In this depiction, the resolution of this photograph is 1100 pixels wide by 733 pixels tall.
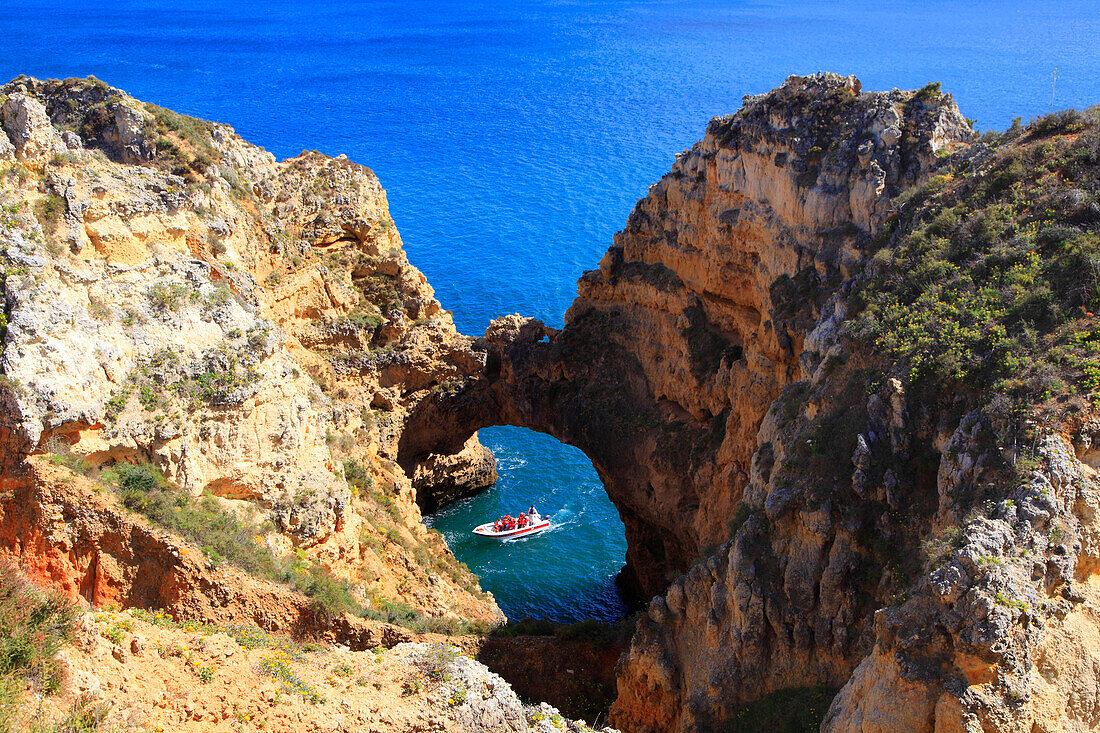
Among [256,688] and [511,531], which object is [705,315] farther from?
→ [256,688]

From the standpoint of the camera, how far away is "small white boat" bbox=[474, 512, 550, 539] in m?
45.8

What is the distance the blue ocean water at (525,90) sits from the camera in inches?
2474

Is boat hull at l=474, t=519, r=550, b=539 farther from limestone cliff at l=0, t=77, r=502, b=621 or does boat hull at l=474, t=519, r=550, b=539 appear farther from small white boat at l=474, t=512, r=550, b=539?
limestone cliff at l=0, t=77, r=502, b=621

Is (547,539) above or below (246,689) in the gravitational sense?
above

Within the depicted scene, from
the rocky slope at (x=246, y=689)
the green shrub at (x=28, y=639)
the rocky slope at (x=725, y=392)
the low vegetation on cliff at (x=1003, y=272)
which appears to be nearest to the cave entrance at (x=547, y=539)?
the rocky slope at (x=725, y=392)

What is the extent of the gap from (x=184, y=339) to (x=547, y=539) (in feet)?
82.3

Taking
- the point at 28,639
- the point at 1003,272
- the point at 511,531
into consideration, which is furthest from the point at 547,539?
the point at 28,639

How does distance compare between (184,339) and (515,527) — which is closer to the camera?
(184,339)

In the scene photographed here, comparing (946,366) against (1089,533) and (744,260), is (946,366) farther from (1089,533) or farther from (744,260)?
(744,260)

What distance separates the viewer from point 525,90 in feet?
369

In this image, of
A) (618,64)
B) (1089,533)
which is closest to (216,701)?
(1089,533)

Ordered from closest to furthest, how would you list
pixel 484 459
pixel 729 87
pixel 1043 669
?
pixel 1043 669 → pixel 484 459 → pixel 729 87

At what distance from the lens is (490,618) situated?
108 feet

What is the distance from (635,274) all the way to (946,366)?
2311 centimetres
